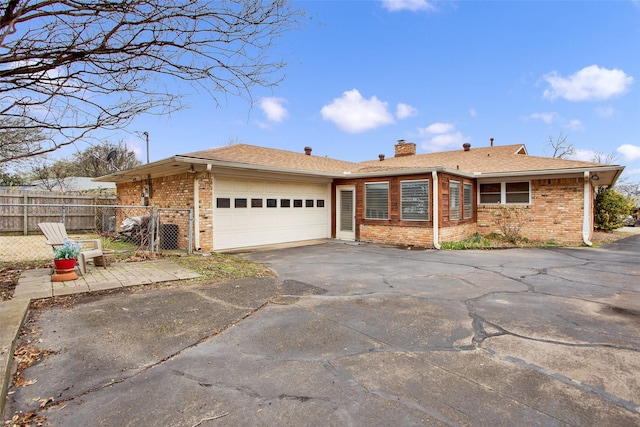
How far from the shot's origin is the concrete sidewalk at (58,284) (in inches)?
119

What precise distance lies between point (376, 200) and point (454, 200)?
286cm

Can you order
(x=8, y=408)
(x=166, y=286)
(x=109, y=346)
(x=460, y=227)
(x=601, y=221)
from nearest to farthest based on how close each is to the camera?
(x=8, y=408), (x=109, y=346), (x=166, y=286), (x=460, y=227), (x=601, y=221)

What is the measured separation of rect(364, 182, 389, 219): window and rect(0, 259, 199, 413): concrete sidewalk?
7.44 metres

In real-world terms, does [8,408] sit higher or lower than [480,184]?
lower

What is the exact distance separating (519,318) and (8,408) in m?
5.15

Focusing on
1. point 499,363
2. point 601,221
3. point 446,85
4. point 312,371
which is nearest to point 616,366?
point 499,363

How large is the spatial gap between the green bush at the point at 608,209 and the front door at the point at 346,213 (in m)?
14.1

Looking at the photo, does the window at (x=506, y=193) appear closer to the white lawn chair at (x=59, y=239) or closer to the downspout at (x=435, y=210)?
the downspout at (x=435, y=210)

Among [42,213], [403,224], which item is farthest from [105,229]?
[403,224]

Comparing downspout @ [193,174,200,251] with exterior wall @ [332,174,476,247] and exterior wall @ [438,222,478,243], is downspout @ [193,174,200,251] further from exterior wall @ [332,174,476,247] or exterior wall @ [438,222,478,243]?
exterior wall @ [438,222,478,243]

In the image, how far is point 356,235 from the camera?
511 inches

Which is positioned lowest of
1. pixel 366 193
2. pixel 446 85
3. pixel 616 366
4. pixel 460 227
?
pixel 616 366

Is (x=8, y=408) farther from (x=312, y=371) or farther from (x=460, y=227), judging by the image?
(x=460, y=227)

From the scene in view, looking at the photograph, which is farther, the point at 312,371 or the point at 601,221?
the point at 601,221
